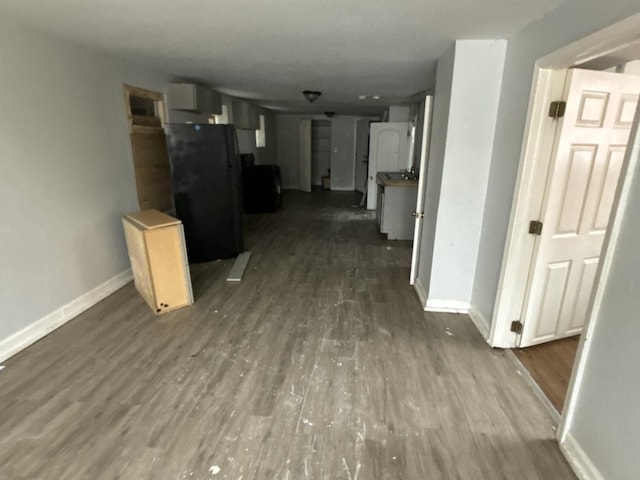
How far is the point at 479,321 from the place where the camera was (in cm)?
277

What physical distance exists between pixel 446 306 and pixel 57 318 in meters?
3.24

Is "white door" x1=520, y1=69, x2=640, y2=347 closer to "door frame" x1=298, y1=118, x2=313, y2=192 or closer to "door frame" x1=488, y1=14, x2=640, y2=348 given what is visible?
"door frame" x1=488, y1=14, x2=640, y2=348

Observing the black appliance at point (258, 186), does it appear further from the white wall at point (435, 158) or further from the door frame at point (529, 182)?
the door frame at point (529, 182)

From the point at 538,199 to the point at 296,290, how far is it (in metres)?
2.24

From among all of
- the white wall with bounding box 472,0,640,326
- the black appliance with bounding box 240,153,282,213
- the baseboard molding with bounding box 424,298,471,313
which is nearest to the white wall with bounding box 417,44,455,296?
the baseboard molding with bounding box 424,298,471,313

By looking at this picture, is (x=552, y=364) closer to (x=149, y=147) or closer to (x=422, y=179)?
(x=422, y=179)

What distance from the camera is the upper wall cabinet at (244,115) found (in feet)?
20.8

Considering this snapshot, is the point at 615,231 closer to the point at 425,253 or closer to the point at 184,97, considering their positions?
the point at 425,253

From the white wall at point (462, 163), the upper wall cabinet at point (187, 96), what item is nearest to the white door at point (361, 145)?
the upper wall cabinet at point (187, 96)

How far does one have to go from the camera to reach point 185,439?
1.72 metres

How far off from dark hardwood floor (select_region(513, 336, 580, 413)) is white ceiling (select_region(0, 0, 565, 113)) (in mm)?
2075

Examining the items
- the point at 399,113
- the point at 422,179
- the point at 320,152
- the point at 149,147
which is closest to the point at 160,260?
the point at 149,147

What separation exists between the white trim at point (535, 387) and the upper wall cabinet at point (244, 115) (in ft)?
18.7

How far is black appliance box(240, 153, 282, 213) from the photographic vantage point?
6.70 meters
